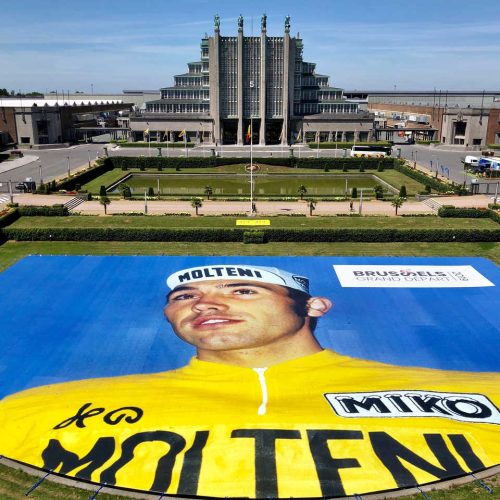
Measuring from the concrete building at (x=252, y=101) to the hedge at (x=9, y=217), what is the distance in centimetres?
6577

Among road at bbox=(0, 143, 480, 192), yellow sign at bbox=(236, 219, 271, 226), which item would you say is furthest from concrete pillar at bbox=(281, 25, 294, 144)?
yellow sign at bbox=(236, 219, 271, 226)

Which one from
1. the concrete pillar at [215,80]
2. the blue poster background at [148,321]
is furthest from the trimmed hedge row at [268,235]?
the concrete pillar at [215,80]

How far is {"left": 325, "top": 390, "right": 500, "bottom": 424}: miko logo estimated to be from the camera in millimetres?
24906

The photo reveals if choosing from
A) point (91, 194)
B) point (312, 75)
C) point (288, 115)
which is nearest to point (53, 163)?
point (91, 194)

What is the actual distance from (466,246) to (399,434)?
32.6 meters

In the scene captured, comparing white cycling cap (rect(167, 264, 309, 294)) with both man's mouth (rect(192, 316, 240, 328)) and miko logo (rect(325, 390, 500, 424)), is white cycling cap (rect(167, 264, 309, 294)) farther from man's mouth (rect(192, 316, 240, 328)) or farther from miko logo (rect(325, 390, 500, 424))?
miko logo (rect(325, 390, 500, 424))

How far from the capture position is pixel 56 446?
22891 mm

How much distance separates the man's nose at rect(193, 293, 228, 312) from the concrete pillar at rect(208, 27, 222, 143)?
86.7 metres

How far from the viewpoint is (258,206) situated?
213 ft

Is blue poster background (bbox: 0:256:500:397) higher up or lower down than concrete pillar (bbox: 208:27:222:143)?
lower down

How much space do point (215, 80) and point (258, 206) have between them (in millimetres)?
59759

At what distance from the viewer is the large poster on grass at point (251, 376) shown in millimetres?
21828

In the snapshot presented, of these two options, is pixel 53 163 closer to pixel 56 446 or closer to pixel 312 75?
pixel 312 75

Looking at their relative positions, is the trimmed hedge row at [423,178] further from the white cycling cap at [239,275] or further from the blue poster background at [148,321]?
the white cycling cap at [239,275]
